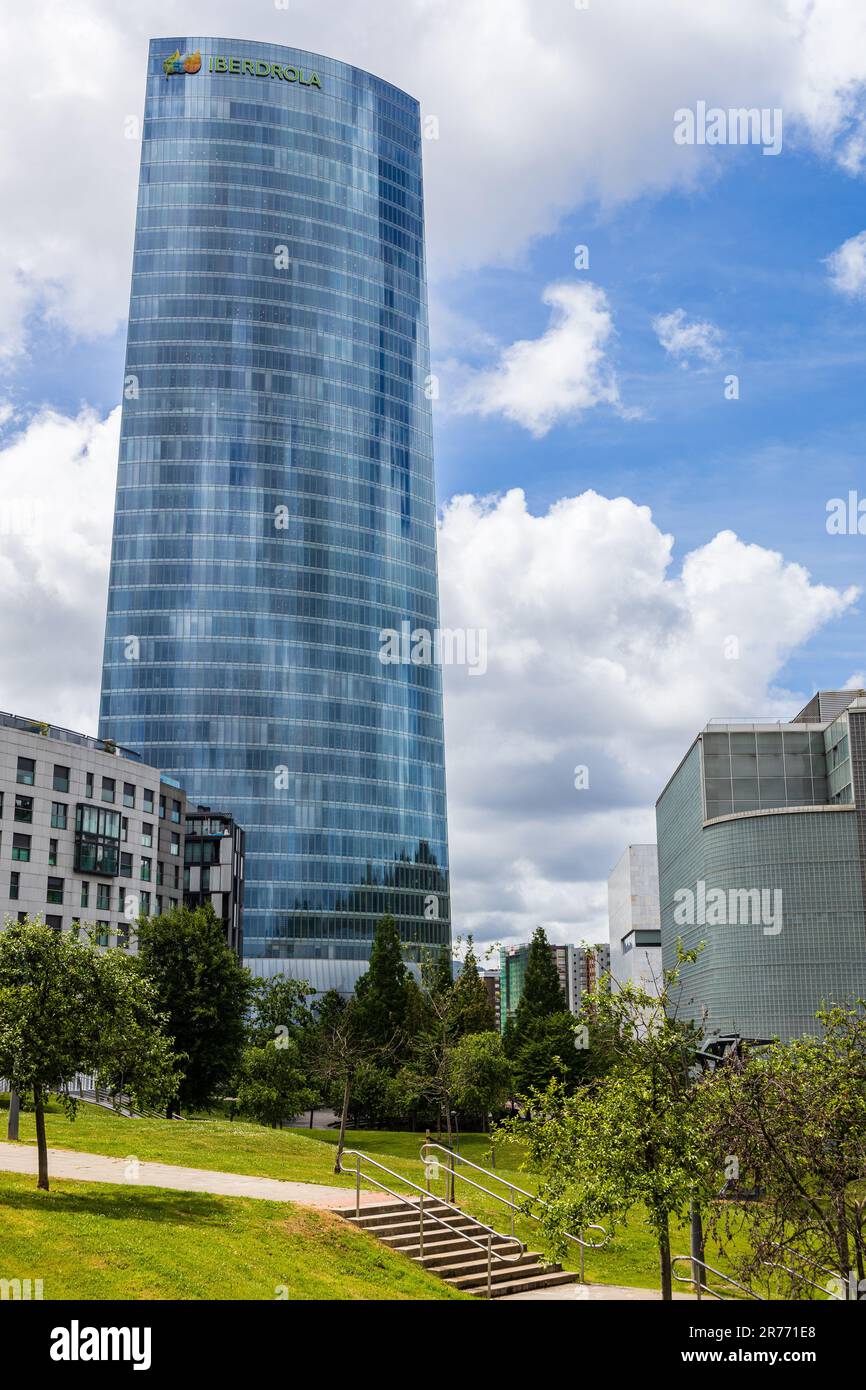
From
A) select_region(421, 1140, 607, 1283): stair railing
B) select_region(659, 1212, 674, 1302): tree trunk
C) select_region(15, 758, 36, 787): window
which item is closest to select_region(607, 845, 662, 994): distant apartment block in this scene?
select_region(15, 758, 36, 787): window

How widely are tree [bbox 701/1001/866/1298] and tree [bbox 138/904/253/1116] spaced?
47387 mm

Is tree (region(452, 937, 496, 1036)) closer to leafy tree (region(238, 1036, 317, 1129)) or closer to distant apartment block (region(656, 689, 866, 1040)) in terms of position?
distant apartment block (region(656, 689, 866, 1040))

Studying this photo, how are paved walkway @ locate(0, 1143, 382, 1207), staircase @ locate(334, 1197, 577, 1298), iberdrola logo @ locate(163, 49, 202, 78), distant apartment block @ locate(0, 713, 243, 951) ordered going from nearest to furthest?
staircase @ locate(334, 1197, 577, 1298) → paved walkway @ locate(0, 1143, 382, 1207) → distant apartment block @ locate(0, 713, 243, 951) → iberdrola logo @ locate(163, 49, 202, 78)

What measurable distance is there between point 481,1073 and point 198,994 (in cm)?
1665

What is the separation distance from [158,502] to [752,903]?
110382 mm

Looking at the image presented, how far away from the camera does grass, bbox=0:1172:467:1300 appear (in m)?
22.2

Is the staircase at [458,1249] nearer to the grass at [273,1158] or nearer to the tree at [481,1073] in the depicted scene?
the grass at [273,1158]

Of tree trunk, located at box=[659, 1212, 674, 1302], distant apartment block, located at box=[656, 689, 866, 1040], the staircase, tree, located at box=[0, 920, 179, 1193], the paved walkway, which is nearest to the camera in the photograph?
tree trunk, located at box=[659, 1212, 674, 1302]

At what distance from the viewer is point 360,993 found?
339 ft

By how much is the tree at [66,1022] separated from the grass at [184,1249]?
7.70 feet

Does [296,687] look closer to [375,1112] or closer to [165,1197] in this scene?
[375,1112]

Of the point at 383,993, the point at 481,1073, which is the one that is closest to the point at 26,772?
the point at 383,993
